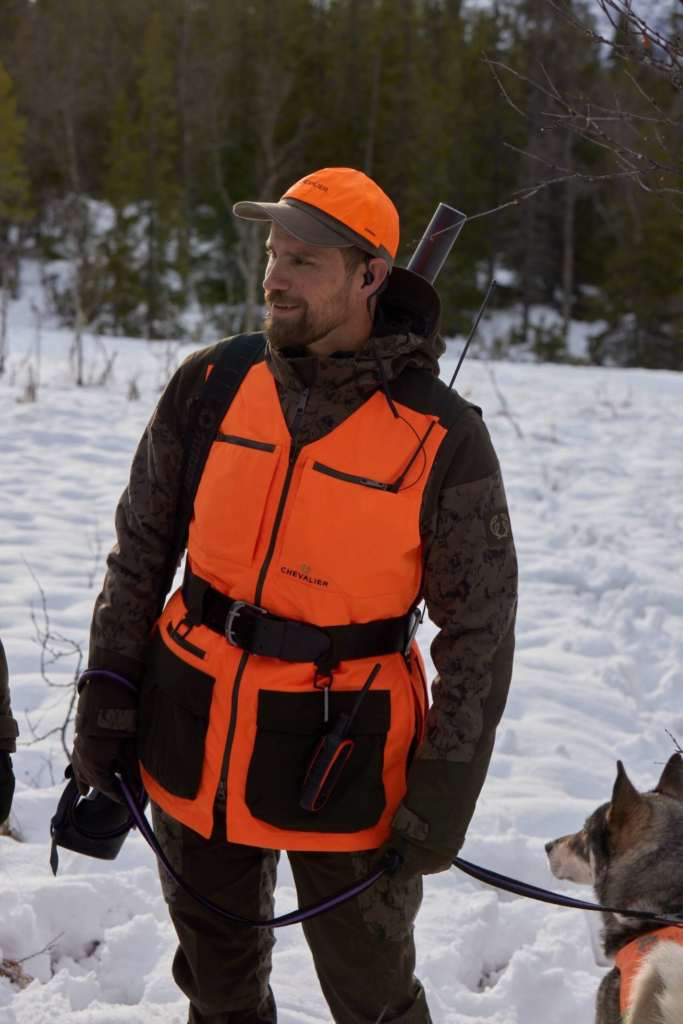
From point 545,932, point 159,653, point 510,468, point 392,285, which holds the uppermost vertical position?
point 392,285

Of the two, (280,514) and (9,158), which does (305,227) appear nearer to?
(280,514)

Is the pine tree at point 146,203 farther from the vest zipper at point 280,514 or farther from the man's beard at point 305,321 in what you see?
the vest zipper at point 280,514

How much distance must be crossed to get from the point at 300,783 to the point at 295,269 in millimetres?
1170

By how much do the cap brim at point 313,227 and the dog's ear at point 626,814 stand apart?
1.52 m

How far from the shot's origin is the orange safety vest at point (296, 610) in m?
1.84

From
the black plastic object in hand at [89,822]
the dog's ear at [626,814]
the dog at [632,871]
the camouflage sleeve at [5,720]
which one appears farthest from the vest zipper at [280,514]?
the dog's ear at [626,814]

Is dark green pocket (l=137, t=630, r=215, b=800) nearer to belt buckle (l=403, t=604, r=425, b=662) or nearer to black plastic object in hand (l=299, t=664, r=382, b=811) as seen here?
black plastic object in hand (l=299, t=664, r=382, b=811)

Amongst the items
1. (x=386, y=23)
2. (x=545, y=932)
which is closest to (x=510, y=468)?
(x=545, y=932)

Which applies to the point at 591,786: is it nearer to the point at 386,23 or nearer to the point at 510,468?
the point at 510,468

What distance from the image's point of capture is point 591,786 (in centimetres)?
367

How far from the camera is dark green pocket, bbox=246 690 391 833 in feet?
6.05

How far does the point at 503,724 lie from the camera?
4.09 meters

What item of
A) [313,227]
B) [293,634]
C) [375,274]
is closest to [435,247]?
[375,274]

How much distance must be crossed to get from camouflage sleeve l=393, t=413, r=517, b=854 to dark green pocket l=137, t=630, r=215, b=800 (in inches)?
18.9
